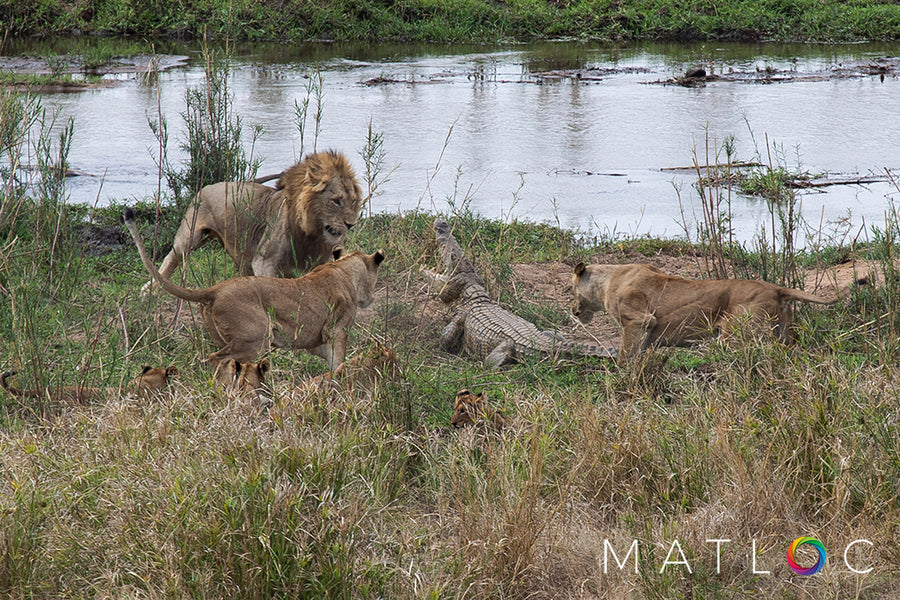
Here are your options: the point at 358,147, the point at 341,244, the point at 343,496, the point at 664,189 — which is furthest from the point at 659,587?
the point at 358,147

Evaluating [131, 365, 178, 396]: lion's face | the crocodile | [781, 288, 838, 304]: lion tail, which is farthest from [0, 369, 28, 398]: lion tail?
[781, 288, 838, 304]: lion tail

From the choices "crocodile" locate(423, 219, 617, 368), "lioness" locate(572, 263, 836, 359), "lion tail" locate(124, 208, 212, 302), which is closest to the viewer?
"lion tail" locate(124, 208, 212, 302)

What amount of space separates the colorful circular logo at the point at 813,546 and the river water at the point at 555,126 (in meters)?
3.78

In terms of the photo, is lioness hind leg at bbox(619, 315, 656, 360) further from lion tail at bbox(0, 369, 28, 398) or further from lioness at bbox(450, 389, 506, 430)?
lion tail at bbox(0, 369, 28, 398)

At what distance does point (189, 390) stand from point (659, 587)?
2.27 metres

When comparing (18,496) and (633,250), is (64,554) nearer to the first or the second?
(18,496)

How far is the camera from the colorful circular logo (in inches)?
144

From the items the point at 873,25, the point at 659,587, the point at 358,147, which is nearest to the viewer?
the point at 659,587

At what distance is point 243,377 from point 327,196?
2.07 m

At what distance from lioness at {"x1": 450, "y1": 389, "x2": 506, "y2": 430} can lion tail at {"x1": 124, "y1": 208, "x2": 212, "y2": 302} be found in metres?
1.49

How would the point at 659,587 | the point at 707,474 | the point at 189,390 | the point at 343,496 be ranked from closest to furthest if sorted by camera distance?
the point at 659,587 → the point at 343,496 → the point at 707,474 → the point at 189,390

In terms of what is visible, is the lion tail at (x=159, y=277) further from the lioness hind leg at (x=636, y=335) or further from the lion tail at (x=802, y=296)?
the lion tail at (x=802, y=296)

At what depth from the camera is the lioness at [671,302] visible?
5988mm

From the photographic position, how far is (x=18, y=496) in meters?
3.54
